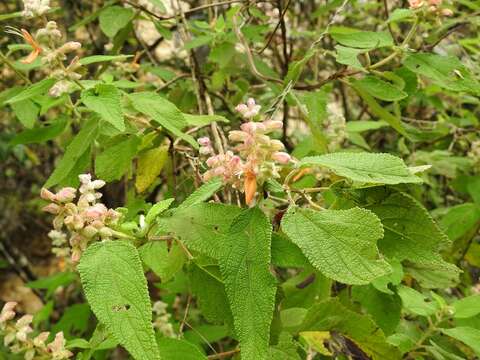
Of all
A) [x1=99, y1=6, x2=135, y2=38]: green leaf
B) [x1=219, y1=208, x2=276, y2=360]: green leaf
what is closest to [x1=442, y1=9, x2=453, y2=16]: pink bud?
[x1=219, y1=208, x2=276, y2=360]: green leaf

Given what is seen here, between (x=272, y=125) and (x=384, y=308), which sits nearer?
(x=272, y=125)

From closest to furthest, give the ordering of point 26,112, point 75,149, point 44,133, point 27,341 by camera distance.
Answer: point 27,341 → point 75,149 → point 26,112 → point 44,133

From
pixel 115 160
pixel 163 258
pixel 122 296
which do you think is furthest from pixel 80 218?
pixel 115 160

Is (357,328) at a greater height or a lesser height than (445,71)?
A: lesser

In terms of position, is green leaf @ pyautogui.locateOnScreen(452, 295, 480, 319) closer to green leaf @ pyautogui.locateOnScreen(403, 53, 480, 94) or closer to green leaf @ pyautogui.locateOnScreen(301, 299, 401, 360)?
green leaf @ pyautogui.locateOnScreen(301, 299, 401, 360)

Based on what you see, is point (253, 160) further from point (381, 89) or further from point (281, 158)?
point (381, 89)

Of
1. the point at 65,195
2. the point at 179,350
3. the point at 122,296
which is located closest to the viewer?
the point at 122,296

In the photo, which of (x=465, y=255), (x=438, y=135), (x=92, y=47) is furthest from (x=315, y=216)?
(x=92, y=47)
